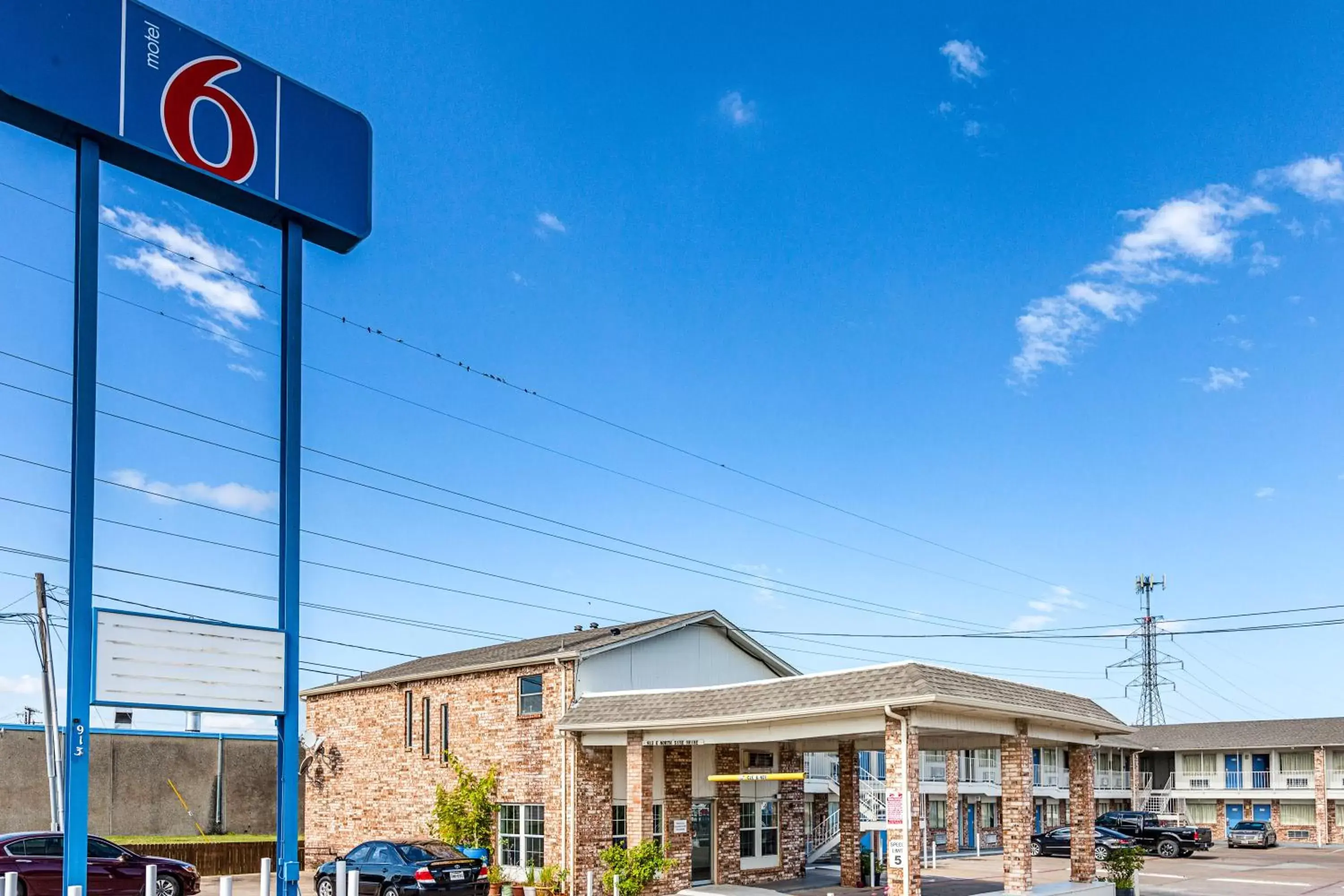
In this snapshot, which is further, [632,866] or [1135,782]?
[1135,782]

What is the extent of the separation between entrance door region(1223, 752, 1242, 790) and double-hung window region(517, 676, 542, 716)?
153 feet

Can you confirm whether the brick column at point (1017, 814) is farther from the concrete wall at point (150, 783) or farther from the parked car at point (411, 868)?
the concrete wall at point (150, 783)

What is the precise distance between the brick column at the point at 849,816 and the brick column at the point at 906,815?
6.62m

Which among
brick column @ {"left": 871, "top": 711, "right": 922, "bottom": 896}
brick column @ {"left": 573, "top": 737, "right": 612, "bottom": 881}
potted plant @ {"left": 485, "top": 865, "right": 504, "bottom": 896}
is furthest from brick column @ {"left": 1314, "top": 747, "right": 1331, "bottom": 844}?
potted plant @ {"left": 485, "top": 865, "right": 504, "bottom": 896}

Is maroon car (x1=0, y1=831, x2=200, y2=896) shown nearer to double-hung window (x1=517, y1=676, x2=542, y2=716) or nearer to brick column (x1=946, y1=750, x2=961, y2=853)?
double-hung window (x1=517, y1=676, x2=542, y2=716)

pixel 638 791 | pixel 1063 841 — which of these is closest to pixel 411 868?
pixel 638 791

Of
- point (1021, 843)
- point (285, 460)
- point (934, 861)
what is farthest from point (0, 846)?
point (934, 861)

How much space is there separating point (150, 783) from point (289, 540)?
25731mm

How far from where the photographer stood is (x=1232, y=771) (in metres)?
60.6

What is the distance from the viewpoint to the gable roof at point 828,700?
19.9 m

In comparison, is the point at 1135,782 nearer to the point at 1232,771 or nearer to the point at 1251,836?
the point at 1232,771

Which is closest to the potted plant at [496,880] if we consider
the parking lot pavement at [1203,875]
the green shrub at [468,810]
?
the green shrub at [468,810]

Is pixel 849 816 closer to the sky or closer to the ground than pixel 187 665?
closer to the ground

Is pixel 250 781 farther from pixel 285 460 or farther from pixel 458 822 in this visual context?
pixel 285 460
